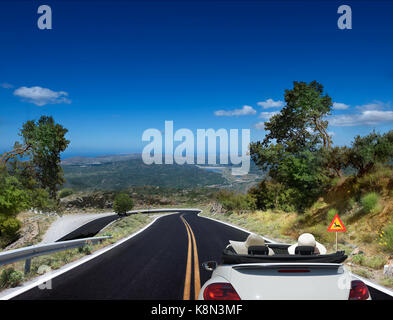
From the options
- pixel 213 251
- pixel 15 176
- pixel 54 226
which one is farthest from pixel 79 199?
pixel 213 251

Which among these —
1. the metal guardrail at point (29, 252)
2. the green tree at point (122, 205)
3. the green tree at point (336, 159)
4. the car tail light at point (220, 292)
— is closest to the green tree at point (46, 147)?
the green tree at point (122, 205)

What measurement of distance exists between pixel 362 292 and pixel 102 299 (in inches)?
161

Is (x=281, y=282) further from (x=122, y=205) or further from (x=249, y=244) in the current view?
(x=122, y=205)

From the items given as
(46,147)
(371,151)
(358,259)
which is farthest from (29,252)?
(46,147)

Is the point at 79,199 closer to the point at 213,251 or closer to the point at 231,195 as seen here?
the point at 231,195

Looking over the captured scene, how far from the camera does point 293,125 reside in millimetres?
26891

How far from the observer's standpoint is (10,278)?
6.18 m

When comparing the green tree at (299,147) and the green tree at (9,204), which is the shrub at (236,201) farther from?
the green tree at (9,204)

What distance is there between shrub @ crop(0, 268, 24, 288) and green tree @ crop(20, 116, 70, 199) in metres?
30.9

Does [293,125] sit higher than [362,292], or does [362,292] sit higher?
[293,125]

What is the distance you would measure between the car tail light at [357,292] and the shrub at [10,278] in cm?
634

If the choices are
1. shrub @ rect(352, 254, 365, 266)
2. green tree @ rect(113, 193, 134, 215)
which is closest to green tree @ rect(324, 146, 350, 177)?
shrub @ rect(352, 254, 365, 266)

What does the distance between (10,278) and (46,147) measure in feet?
107
